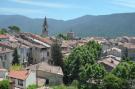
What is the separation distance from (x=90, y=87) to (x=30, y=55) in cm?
2071

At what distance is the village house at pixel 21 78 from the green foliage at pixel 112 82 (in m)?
9.26

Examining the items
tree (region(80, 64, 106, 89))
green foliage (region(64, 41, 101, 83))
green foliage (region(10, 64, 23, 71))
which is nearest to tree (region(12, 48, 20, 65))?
green foliage (region(10, 64, 23, 71))

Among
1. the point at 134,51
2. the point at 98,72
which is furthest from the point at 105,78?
the point at 134,51

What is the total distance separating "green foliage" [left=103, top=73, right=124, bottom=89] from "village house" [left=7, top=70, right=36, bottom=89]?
30.4 ft

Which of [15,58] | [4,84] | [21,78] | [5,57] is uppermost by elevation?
[5,57]

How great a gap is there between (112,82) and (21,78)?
11294 mm

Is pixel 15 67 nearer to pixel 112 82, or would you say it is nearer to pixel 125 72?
pixel 112 82

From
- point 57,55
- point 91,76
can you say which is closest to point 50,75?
point 91,76

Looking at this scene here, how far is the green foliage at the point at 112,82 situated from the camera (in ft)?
174

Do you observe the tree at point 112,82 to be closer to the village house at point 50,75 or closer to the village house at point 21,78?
the village house at point 50,75

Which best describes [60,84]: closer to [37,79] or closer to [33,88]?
[37,79]

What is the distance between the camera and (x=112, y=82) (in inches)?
2096

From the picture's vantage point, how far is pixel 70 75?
63.1m

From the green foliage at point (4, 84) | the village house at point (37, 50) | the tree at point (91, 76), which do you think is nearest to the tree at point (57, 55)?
the village house at point (37, 50)
